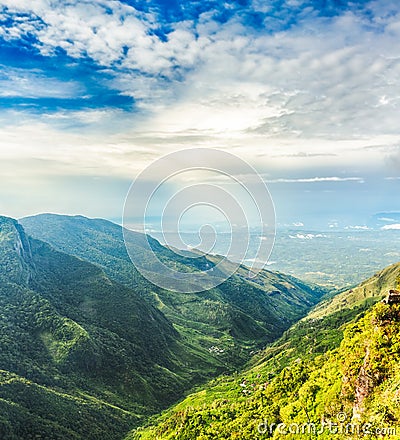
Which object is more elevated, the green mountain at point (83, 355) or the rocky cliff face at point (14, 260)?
the rocky cliff face at point (14, 260)

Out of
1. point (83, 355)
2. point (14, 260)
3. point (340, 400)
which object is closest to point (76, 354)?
point (83, 355)

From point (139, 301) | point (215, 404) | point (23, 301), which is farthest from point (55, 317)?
point (215, 404)

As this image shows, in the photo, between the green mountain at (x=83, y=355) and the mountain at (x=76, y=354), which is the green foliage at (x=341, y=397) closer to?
the mountain at (x=76, y=354)

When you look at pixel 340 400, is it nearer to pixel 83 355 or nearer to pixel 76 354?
pixel 76 354

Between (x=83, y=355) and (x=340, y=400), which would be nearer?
(x=340, y=400)

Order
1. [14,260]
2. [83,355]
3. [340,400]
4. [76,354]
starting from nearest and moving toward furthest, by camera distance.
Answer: [340,400] < [76,354] < [83,355] < [14,260]

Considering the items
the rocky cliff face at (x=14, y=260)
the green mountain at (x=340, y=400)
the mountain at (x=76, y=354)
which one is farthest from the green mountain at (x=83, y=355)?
the green mountain at (x=340, y=400)

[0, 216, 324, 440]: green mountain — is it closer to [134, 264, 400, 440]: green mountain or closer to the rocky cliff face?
the rocky cliff face

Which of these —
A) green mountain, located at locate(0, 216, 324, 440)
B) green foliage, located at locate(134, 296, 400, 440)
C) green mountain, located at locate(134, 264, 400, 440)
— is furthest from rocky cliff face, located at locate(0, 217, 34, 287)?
green foliage, located at locate(134, 296, 400, 440)
